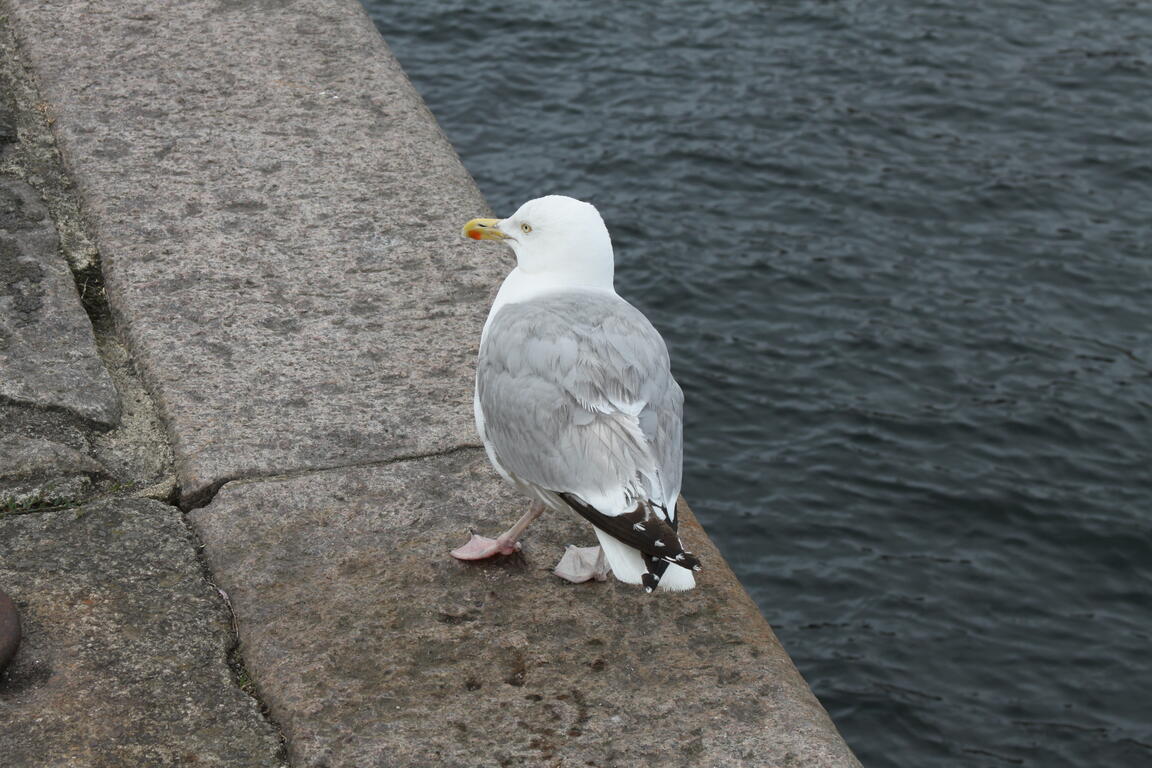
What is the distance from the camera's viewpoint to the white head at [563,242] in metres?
3.25

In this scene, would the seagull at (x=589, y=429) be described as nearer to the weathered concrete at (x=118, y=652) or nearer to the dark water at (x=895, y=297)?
the weathered concrete at (x=118, y=652)

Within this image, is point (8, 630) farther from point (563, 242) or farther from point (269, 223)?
point (269, 223)

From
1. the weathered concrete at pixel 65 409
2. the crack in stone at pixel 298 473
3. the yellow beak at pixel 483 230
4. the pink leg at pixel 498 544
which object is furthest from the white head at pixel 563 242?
the weathered concrete at pixel 65 409

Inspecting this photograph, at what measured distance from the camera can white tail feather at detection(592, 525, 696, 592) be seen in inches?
102

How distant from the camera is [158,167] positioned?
13.4 ft

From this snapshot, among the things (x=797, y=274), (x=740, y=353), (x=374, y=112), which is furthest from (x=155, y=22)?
(x=797, y=274)

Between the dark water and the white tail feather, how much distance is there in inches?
170

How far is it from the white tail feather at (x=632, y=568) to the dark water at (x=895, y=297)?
432cm

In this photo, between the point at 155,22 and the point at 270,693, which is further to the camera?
the point at 155,22

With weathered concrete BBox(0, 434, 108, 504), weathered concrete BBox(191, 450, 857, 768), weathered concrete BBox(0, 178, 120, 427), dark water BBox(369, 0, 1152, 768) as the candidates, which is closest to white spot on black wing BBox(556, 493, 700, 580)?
weathered concrete BBox(191, 450, 857, 768)

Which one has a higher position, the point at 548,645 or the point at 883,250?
the point at 548,645

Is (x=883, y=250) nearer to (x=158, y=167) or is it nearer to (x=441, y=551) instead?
(x=158, y=167)

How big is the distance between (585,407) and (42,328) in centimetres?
145

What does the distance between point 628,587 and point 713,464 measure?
538cm
